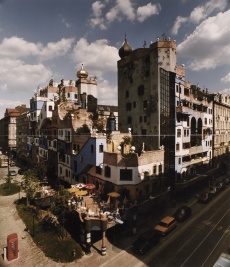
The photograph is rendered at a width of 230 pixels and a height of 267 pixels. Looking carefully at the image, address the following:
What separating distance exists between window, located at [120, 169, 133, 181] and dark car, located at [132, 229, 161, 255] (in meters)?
8.86

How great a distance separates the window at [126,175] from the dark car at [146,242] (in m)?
8.86

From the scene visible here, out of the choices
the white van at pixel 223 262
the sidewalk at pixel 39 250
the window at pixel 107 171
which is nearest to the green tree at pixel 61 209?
the sidewalk at pixel 39 250

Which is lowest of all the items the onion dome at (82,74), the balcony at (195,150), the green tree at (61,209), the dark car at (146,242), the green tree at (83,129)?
the dark car at (146,242)

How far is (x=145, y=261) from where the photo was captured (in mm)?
25656

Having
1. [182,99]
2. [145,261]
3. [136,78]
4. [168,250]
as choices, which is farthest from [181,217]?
[136,78]

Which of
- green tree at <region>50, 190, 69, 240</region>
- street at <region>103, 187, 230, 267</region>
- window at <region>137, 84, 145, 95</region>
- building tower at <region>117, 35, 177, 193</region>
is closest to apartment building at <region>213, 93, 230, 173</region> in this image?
building tower at <region>117, 35, 177, 193</region>

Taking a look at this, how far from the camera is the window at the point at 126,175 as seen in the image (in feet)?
115

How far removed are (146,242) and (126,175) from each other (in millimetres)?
10704

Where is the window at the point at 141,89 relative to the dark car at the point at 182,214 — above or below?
above

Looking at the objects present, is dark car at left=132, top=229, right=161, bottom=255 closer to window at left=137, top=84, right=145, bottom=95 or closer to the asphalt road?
the asphalt road

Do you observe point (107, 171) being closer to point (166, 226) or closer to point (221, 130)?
point (166, 226)

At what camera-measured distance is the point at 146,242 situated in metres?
27.5

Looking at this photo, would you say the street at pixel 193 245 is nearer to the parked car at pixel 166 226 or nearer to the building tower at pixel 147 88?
the parked car at pixel 166 226

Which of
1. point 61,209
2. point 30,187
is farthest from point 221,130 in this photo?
point 30,187
